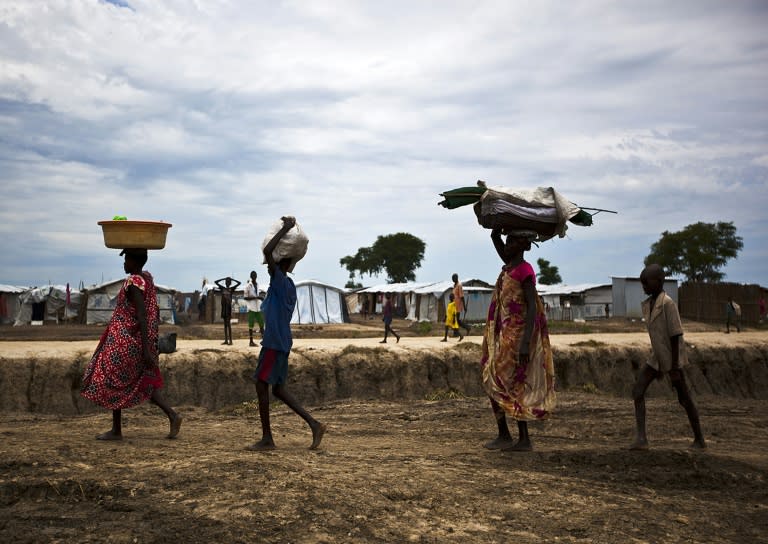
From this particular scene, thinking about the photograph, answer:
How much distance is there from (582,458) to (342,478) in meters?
2.12

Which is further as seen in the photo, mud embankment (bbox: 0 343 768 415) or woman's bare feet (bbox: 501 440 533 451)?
mud embankment (bbox: 0 343 768 415)

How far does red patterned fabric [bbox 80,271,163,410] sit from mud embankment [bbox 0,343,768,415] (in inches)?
165

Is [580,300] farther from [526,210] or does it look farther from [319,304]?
[526,210]

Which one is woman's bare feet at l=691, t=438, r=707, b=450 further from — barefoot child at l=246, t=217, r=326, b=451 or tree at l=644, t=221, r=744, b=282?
tree at l=644, t=221, r=744, b=282

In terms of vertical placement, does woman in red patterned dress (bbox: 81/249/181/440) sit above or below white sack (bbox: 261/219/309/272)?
below

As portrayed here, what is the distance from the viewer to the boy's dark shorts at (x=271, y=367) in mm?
5305

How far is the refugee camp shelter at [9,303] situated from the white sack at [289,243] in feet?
91.8

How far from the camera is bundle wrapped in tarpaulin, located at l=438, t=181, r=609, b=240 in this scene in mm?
5613

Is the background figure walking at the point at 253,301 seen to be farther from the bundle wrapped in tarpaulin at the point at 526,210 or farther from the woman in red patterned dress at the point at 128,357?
the bundle wrapped in tarpaulin at the point at 526,210

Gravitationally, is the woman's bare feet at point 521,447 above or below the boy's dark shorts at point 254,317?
below

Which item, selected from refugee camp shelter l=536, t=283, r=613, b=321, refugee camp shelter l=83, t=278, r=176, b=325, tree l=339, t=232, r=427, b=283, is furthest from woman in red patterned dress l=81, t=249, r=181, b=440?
tree l=339, t=232, r=427, b=283

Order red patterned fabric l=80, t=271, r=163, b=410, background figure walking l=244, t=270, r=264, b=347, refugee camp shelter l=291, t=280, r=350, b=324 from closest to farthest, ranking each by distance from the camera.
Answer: red patterned fabric l=80, t=271, r=163, b=410 → background figure walking l=244, t=270, r=264, b=347 → refugee camp shelter l=291, t=280, r=350, b=324

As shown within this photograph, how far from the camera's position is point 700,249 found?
1917 inches

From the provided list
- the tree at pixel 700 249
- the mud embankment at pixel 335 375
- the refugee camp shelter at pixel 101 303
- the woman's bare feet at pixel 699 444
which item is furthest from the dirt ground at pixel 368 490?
the tree at pixel 700 249
